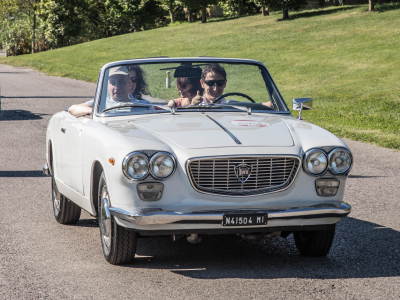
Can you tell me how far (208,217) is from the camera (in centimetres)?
427

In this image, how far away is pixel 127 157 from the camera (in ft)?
14.1

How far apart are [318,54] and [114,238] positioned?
2804 cm

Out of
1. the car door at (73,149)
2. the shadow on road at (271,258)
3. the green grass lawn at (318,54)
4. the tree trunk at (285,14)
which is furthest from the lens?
the tree trunk at (285,14)

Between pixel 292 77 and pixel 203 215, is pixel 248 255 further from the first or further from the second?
pixel 292 77

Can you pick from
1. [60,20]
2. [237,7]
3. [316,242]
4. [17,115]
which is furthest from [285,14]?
[316,242]

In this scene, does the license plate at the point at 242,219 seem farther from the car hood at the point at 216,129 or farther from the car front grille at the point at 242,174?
the car hood at the point at 216,129

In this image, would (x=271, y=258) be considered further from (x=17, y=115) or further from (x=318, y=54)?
(x=318, y=54)

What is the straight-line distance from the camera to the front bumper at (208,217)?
4234mm

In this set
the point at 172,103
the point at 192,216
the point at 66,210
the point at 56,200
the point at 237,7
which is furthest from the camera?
the point at 237,7

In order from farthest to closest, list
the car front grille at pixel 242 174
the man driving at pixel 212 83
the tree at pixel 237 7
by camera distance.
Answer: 1. the tree at pixel 237 7
2. the man driving at pixel 212 83
3. the car front grille at pixel 242 174

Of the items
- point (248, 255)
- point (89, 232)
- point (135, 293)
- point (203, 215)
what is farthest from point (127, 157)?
point (89, 232)

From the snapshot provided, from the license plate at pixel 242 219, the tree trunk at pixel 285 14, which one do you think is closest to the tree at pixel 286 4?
the tree trunk at pixel 285 14

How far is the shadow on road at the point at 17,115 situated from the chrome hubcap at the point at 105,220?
1127 cm

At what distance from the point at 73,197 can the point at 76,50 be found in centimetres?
4693
